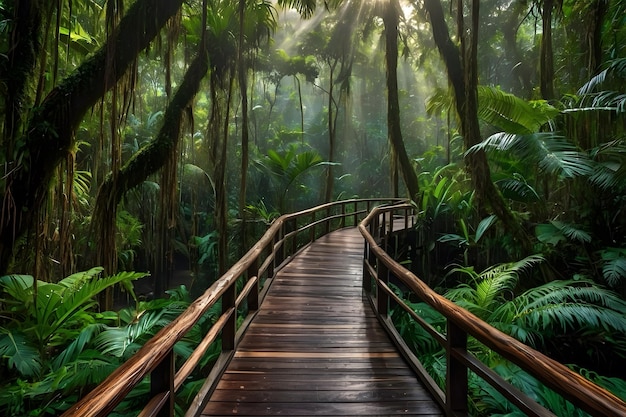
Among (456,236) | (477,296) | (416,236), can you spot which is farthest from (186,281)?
(477,296)

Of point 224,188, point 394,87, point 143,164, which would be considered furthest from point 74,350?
point 394,87

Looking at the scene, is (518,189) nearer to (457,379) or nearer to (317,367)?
→ (317,367)

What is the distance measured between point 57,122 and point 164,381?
14.4 ft

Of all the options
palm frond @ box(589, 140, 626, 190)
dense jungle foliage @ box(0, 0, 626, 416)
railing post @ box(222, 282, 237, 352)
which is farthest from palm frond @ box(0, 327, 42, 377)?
palm frond @ box(589, 140, 626, 190)

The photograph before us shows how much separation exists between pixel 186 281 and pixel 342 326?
51.9 ft

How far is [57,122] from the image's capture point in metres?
4.83

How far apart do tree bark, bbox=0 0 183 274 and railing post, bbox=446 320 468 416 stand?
183 inches

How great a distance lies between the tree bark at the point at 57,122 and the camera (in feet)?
15.0

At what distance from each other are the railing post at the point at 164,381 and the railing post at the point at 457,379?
5.27 ft

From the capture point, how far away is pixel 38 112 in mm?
4695

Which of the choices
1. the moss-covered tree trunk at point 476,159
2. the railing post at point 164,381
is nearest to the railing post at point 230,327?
the railing post at point 164,381

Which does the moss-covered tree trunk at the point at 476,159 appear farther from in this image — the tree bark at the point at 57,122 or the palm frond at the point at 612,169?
the tree bark at the point at 57,122

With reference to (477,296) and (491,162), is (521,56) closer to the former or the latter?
(491,162)

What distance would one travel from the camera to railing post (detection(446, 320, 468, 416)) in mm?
2283
